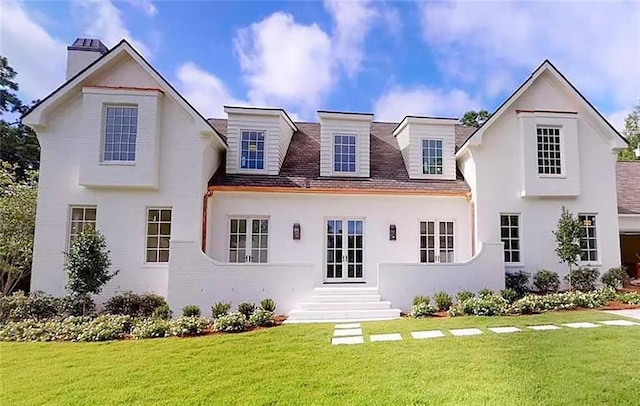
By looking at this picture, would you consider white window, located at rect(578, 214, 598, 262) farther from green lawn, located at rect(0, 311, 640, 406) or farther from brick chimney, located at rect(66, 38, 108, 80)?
brick chimney, located at rect(66, 38, 108, 80)

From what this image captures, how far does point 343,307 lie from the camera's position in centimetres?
983

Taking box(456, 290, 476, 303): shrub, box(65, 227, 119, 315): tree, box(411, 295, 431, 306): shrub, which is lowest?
box(411, 295, 431, 306): shrub

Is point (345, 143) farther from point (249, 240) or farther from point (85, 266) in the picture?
point (85, 266)

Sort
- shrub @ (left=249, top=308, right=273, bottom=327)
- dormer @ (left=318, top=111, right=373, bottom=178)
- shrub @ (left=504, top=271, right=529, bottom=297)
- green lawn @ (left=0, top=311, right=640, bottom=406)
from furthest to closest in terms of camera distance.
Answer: dormer @ (left=318, top=111, right=373, bottom=178)
shrub @ (left=504, top=271, right=529, bottom=297)
shrub @ (left=249, top=308, right=273, bottom=327)
green lawn @ (left=0, top=311, right=640, bottom=406)

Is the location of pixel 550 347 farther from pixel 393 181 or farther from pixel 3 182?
pixel 3 182

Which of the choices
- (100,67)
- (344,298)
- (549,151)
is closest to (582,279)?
(549,151)

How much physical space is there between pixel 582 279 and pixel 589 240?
1524mm

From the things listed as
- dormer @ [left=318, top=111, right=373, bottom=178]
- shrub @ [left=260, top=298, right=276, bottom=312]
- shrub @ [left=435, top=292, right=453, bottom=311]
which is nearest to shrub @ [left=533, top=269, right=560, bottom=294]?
shrub @ [left=435, top=292, right=453, bottom=311]

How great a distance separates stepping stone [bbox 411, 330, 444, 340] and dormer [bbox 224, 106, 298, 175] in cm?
677

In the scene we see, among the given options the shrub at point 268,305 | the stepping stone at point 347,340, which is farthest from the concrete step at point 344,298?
the stepping stone at point 347,340

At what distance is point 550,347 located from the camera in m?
5.69

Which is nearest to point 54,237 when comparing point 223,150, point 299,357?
point 223,150

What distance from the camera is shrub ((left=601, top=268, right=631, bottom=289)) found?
38.0 ft

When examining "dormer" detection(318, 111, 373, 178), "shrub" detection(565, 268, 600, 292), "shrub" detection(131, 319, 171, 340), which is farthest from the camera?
"dormer" detection(318, 111, 373, 178)
